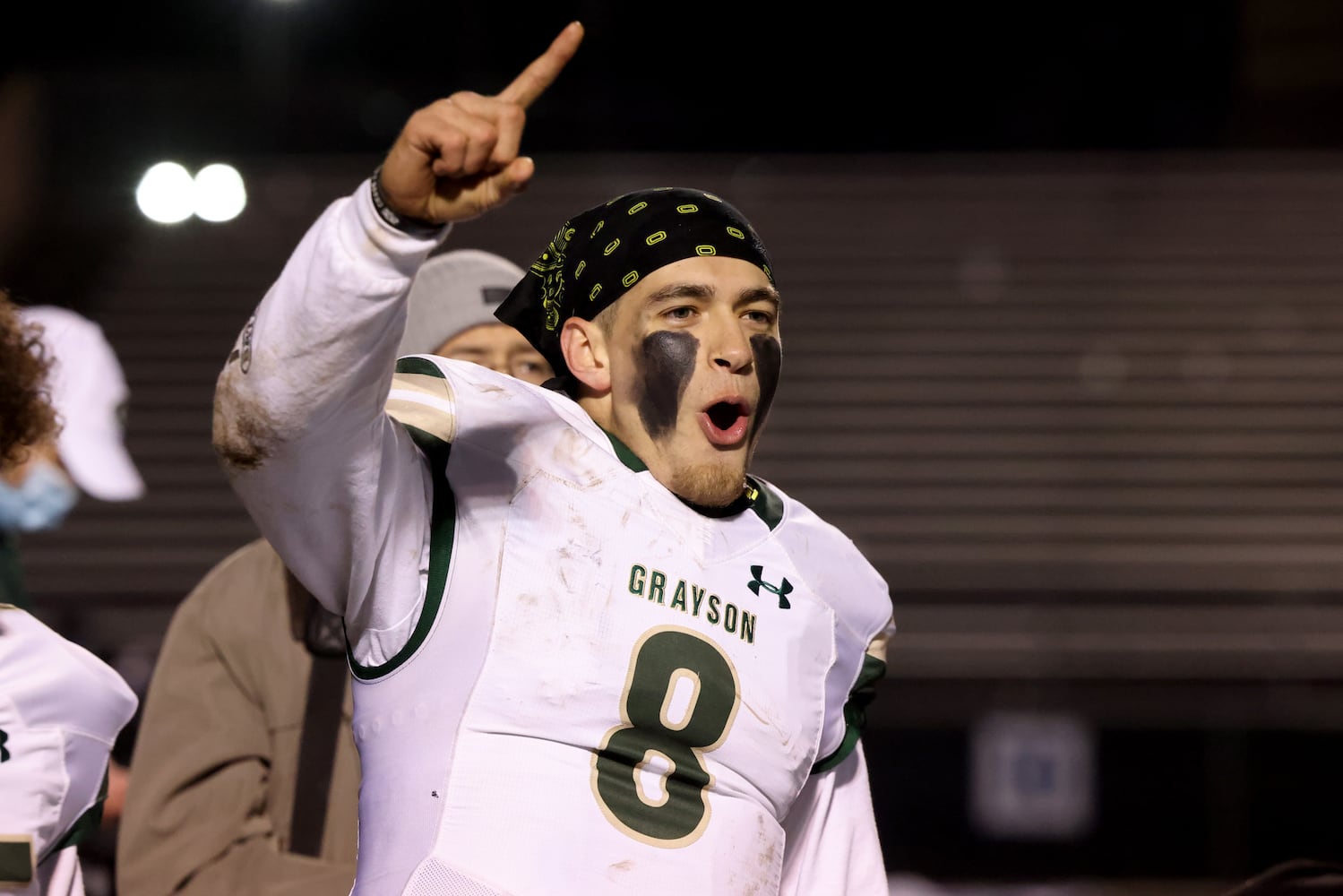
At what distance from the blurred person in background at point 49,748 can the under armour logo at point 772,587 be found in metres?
0.92

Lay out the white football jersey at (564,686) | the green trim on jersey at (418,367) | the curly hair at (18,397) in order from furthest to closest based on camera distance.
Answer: the curly hair at (18,397) → the green trim on jersey at (418,367) → the white football jersey at (564,686)

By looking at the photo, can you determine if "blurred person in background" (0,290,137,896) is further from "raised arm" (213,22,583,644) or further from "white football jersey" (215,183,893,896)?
"raised arm" (213,22,583,644)

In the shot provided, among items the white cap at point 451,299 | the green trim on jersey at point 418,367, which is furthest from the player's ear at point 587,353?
the white cap at point 451,299

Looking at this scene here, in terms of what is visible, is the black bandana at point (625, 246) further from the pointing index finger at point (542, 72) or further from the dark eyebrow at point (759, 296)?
the pointing index finger at point (542, 72)

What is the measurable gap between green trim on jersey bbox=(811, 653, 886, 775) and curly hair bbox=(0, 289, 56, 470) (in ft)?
4.44

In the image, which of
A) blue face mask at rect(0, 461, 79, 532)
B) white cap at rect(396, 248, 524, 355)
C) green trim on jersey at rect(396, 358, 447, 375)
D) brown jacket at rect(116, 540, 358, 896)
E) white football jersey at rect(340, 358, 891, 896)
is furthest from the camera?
blue face mask at rect(0, 461, 79, 532)

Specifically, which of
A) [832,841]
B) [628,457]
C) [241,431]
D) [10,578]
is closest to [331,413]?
[241,431]

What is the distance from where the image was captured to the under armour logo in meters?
2.29

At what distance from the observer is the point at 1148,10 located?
9.24 metres

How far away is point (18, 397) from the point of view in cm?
258

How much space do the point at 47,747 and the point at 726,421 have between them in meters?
1.04

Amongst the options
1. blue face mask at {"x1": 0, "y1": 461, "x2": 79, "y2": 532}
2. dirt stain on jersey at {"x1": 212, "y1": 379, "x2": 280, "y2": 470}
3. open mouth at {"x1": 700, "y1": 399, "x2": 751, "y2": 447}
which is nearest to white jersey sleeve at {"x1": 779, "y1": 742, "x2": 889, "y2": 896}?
open mouth at {"x1": 700, "y1": 399, "x2": 751, "y2": 447}

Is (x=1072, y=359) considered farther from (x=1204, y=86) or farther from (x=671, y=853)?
(x=671, y=853)

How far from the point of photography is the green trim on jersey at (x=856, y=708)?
2461 mm
